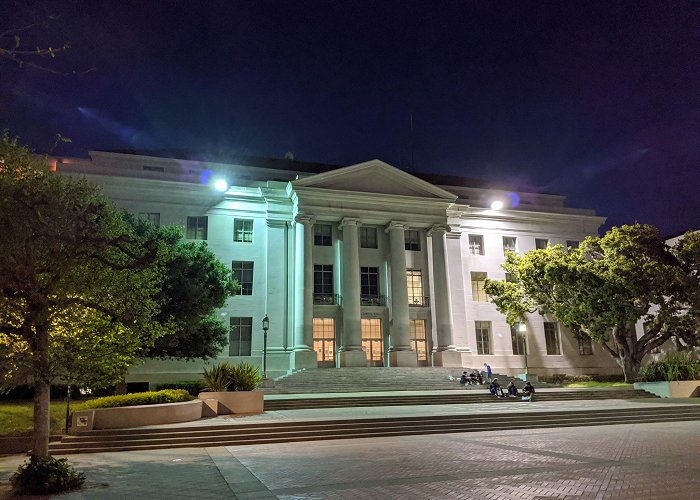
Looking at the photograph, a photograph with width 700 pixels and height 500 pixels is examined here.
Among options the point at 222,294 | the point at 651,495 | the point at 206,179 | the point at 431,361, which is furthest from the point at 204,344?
the point at 651,495

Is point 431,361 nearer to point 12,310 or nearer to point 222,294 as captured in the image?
point 222,294

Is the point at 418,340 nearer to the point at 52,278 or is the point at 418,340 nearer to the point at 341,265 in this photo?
the point at 341,265

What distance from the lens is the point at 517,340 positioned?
39.4m

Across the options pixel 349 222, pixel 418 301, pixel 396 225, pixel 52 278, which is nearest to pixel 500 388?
pixel 418 301

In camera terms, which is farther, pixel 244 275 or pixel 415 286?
pixel 415 286

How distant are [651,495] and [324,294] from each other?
28554 millimetres

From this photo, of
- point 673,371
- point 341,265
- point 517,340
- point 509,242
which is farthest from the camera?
point 509,242

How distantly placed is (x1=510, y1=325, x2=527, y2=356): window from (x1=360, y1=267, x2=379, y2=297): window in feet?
37.1

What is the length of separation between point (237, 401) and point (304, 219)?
17.3 m

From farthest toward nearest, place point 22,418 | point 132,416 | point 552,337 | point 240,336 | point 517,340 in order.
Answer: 1. point 552,337
2. point 517,340
3. point 240,336
4. point 22,418
5. point 132,416

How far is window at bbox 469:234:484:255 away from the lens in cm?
4084

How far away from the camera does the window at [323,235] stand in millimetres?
36750

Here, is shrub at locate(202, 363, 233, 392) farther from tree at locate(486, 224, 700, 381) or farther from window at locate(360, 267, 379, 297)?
tree at locate(486, 224, 700, 381)

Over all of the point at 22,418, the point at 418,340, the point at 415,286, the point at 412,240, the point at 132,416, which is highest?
the point at 412,240
